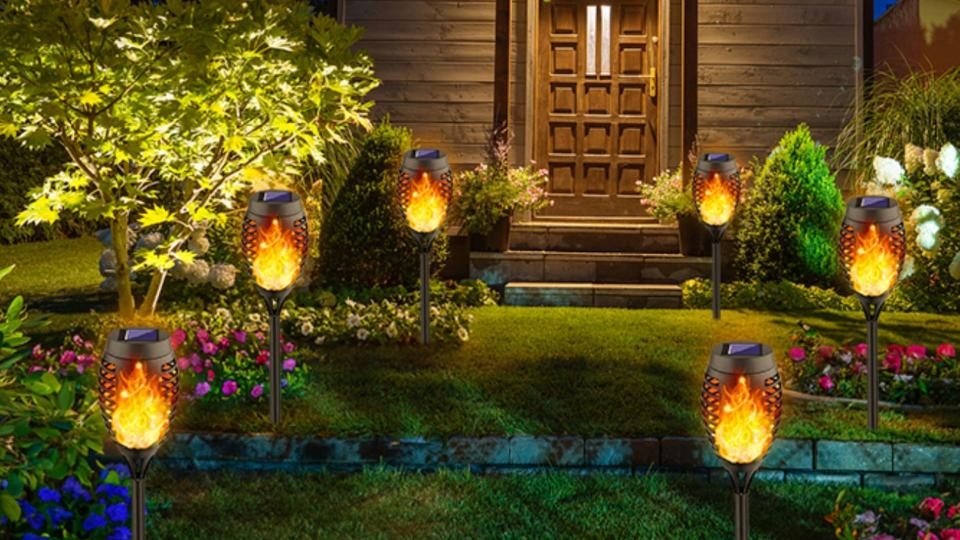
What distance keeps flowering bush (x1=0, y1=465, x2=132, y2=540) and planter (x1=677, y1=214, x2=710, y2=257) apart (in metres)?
7.52

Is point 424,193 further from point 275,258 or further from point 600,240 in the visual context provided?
point 600,240

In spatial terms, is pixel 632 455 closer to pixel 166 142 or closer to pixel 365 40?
pixel 166 142

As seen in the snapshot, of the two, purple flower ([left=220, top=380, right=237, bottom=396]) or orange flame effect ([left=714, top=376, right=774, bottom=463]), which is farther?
purple flower ([left=220, top=380, right=237, bottom=396])

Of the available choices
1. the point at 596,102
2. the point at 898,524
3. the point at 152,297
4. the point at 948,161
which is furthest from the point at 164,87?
the point at 948,161

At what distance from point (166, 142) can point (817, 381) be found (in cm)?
472

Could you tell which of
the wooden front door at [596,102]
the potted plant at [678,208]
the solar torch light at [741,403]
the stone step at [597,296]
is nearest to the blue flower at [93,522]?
the solar torch light at [741,403]

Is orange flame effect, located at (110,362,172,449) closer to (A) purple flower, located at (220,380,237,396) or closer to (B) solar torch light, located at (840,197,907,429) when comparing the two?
(A) purple flower, located at (220,380,237,396)

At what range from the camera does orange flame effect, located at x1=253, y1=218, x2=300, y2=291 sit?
21.0 ft

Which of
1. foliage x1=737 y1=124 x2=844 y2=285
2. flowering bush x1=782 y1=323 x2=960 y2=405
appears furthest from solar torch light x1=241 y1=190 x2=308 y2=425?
foliage x1=737 y1=124 x2=844 y2=285

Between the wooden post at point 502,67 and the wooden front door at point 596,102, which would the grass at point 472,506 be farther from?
the wooden front door at point 596,102

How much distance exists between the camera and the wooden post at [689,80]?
40.0ft

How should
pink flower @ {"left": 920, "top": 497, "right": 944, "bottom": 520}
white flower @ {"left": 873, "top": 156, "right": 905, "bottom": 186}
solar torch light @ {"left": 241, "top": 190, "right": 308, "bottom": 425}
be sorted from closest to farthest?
1. pink flower @ {"left": 920, "top": 497, "right": 944, "bottom": 520}
2. solar torch light @ {"left": 241, "top": 190, "right": 308, "bottom": 425}
3. white flower @ {"left": 873, "top": 156, "right": 905, "bottom": 186}

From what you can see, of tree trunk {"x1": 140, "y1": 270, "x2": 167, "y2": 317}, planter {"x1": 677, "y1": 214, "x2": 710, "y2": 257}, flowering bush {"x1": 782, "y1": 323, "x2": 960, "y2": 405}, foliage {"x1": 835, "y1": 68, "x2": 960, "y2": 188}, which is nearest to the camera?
flowering bush {"x1": 782, "y1": 323, "x2": 960, "y2": 405}

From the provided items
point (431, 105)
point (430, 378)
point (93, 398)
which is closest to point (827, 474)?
point (430, 378)
